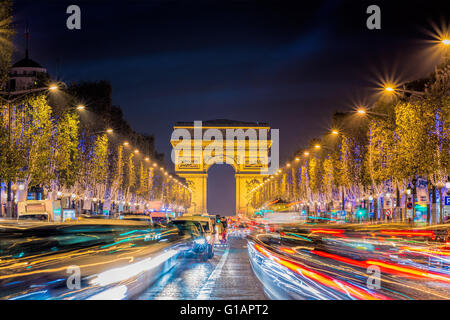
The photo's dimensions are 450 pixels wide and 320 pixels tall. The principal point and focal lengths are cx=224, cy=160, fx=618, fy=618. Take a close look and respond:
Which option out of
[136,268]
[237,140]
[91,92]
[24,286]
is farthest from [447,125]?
[237,140]

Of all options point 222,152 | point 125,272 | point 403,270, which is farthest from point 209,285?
point 222,152

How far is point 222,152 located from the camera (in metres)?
133

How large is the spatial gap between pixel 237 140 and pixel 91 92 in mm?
59430

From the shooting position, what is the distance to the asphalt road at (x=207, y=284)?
1265 centimetres

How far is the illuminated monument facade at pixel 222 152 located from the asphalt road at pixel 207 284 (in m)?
109

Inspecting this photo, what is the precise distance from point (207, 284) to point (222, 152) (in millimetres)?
118171

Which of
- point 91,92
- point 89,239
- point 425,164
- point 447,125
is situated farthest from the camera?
point 91,92

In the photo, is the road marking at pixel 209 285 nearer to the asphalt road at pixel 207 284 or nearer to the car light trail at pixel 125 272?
the asphalt road at pixel 207 284

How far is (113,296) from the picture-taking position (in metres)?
11.0

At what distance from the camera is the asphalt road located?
12646 mm

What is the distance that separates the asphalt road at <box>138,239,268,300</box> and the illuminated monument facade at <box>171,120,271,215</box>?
108747mm

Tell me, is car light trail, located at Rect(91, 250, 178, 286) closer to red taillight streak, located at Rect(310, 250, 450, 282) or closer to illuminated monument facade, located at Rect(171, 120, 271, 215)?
red taillight streak, located at Rect(310, 250, 450, 282)

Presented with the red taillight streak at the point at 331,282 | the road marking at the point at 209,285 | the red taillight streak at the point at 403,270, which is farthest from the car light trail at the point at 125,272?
the red taillight streak at the point at 403,270
